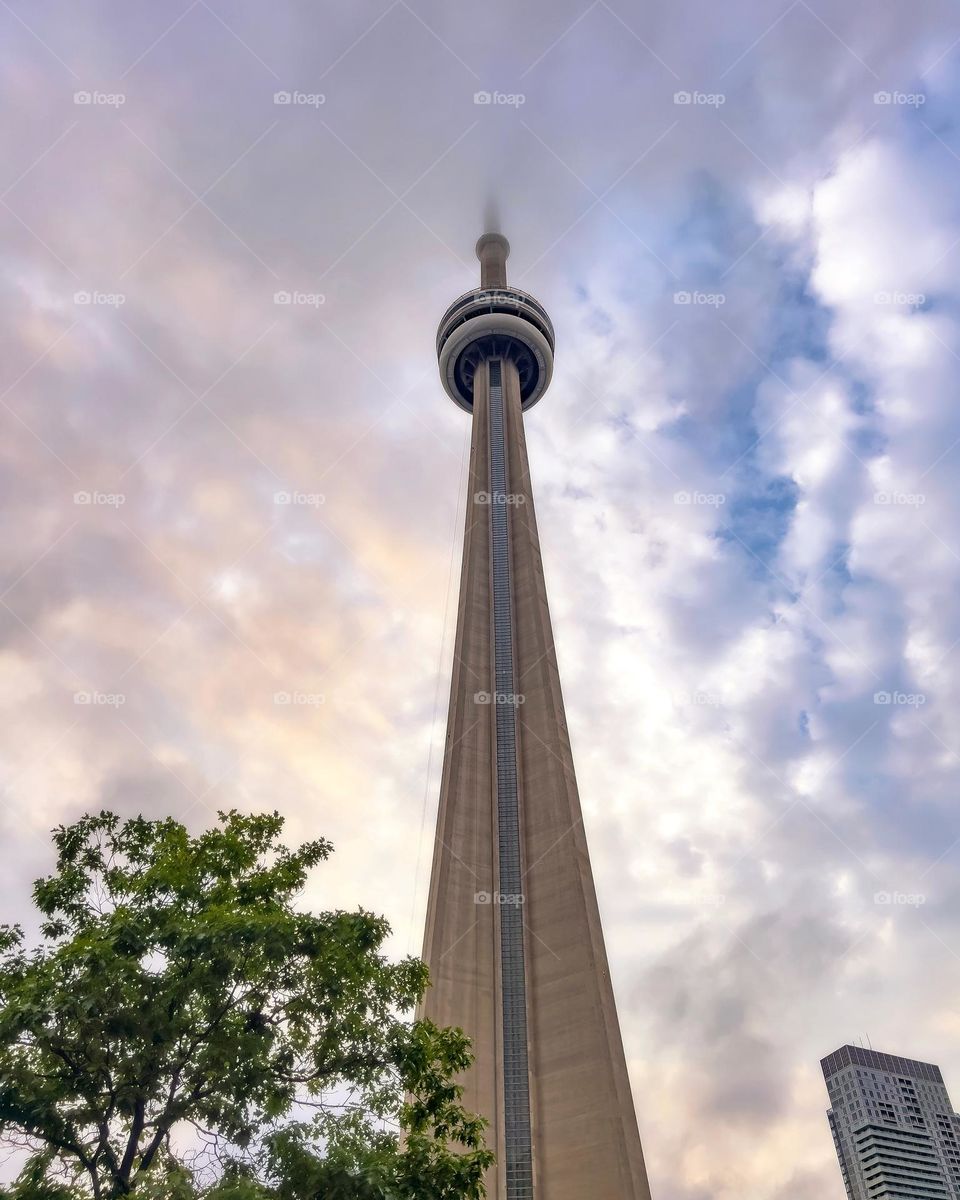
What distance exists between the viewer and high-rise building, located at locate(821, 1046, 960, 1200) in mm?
106062

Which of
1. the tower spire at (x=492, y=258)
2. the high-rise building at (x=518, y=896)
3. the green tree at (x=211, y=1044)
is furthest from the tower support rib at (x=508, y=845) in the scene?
the green tree at (x=211, y=1044)

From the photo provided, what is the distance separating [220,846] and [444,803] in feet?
101

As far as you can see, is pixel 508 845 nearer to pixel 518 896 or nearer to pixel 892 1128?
pixel 518 896

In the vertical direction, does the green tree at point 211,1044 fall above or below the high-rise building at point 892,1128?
below

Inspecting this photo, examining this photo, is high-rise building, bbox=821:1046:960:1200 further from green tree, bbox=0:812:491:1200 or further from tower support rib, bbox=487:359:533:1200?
green tree, bbox=0:812:491:1200

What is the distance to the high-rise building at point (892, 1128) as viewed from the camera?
348 feet

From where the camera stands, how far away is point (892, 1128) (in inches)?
4235

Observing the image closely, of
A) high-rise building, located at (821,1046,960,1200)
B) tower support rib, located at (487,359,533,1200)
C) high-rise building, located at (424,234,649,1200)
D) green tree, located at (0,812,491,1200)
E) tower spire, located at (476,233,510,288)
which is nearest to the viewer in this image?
green tree, located at (0,812,491,1200)

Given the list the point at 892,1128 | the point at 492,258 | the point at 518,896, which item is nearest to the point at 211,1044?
the point at 518,896

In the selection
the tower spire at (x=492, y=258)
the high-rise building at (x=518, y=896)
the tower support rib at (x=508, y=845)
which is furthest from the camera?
the tower spire at (x=492, y=258)

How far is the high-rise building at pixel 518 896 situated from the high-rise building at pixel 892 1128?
89.8 metres

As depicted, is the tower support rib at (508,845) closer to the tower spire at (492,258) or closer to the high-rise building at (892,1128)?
the tower spire at (492,258)

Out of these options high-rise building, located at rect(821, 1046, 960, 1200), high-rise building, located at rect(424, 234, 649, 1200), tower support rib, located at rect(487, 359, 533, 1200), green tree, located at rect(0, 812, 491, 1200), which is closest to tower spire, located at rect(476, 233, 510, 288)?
tower support rib, located at rect(487, 359, 533, 1200)

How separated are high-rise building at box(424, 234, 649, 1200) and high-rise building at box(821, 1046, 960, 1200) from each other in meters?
89.8
